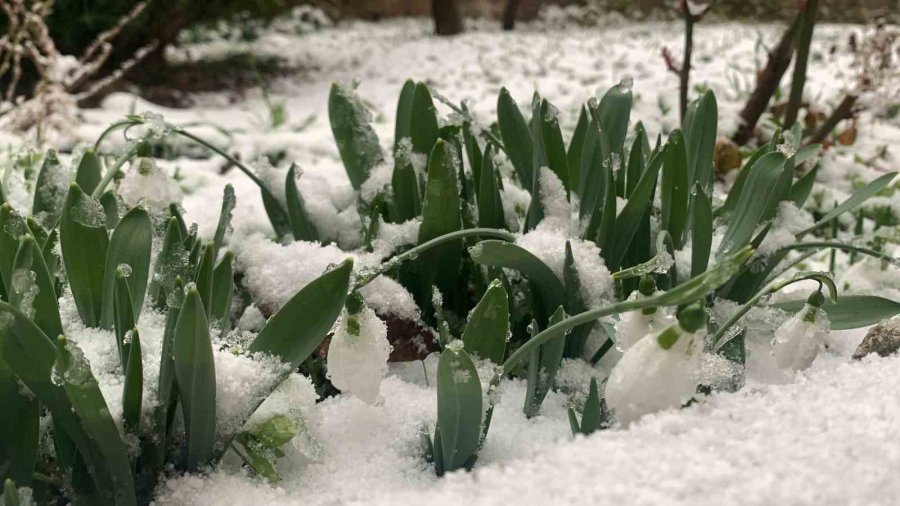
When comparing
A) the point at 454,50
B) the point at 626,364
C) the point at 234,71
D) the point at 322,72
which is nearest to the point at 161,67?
the point at 234,71

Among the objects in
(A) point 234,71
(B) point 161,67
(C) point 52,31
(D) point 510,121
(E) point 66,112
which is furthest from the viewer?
(A) point 234,71

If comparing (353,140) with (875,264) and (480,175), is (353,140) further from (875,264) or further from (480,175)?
(875,264)

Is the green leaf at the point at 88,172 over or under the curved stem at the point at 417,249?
over

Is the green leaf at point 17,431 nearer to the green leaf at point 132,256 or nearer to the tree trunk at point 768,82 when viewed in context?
the green leaf at point 132,256

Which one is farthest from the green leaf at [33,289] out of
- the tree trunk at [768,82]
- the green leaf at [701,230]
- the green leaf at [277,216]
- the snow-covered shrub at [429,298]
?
the tree trunk at [768,82]

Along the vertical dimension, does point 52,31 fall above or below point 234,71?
above

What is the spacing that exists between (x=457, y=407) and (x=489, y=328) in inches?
4.9

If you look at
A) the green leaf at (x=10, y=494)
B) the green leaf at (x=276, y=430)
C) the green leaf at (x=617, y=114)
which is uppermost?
the green leaf at (x=617, y=114)

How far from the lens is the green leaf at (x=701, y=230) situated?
112cm

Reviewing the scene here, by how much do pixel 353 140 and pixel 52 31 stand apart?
12.7ft

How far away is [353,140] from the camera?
5.13 ft

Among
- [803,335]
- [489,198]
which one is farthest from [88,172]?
[803,335]

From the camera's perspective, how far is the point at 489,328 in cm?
96

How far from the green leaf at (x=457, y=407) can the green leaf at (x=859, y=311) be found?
1.73 ft
